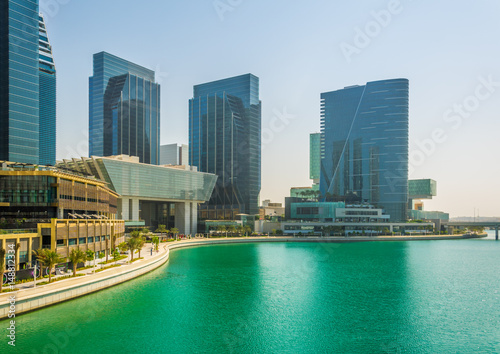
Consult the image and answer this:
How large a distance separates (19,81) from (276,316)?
179m

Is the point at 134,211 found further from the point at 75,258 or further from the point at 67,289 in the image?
the point at 67,289

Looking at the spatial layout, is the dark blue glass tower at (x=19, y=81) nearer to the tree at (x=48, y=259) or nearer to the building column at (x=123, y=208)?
the building column at (x=123, y=208)

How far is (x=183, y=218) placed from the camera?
192625mm

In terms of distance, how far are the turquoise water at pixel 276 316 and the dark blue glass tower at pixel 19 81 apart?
131929 millimetres

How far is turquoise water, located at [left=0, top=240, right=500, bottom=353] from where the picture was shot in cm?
4059

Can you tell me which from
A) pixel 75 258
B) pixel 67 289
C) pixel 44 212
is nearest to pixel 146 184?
pixel 44 212

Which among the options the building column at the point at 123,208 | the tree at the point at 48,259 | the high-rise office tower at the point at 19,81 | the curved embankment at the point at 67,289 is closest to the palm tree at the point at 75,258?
the curved embankment at the point at 67,289

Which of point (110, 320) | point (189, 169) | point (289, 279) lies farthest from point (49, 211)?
point (189, 169)

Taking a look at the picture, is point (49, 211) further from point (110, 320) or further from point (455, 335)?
point (455, 335)

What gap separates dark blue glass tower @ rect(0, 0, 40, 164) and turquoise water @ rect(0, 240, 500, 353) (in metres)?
132

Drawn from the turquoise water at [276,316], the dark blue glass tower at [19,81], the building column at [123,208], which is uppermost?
the dark blue glass tower at [19,81]

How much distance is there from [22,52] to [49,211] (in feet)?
462

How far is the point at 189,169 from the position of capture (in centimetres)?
19188

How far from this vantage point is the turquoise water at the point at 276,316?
1598 inches
